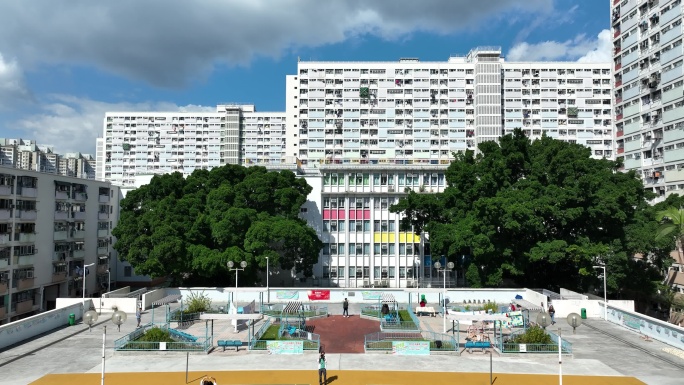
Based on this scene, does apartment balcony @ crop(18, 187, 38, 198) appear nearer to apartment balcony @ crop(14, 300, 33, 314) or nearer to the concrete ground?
apartment balcony @ crop(14, 300, 33, 314)

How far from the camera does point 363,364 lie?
2366 cm

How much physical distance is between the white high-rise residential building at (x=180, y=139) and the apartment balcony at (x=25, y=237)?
8383cm

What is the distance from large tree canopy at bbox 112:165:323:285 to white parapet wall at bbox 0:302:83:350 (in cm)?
924

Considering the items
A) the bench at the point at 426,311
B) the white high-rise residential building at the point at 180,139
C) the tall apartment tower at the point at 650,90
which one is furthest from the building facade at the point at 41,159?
the tall apartment tower at the point at 650,90

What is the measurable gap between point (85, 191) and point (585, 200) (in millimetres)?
53476

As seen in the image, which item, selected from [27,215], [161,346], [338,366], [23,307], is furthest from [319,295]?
[27,215]

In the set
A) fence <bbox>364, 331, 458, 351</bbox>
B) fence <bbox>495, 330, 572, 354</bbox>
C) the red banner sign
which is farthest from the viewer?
the red banner sign

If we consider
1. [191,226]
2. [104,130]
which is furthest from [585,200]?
[104,130]

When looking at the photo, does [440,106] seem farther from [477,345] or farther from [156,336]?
[156,336]

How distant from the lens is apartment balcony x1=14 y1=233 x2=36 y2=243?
148 feet

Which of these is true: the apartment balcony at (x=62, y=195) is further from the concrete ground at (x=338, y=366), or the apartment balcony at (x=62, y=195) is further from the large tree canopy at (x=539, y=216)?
the large tree canopy at (x=539, y=216)

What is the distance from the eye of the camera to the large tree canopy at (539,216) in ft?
138

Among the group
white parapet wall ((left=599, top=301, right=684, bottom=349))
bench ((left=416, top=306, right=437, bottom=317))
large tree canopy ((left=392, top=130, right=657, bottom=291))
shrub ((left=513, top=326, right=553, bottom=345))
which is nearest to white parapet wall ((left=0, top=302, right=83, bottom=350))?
bench ((left=416, top=306, right=437, bottom=317))

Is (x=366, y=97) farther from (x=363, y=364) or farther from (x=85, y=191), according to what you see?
(x=363, y=364)
